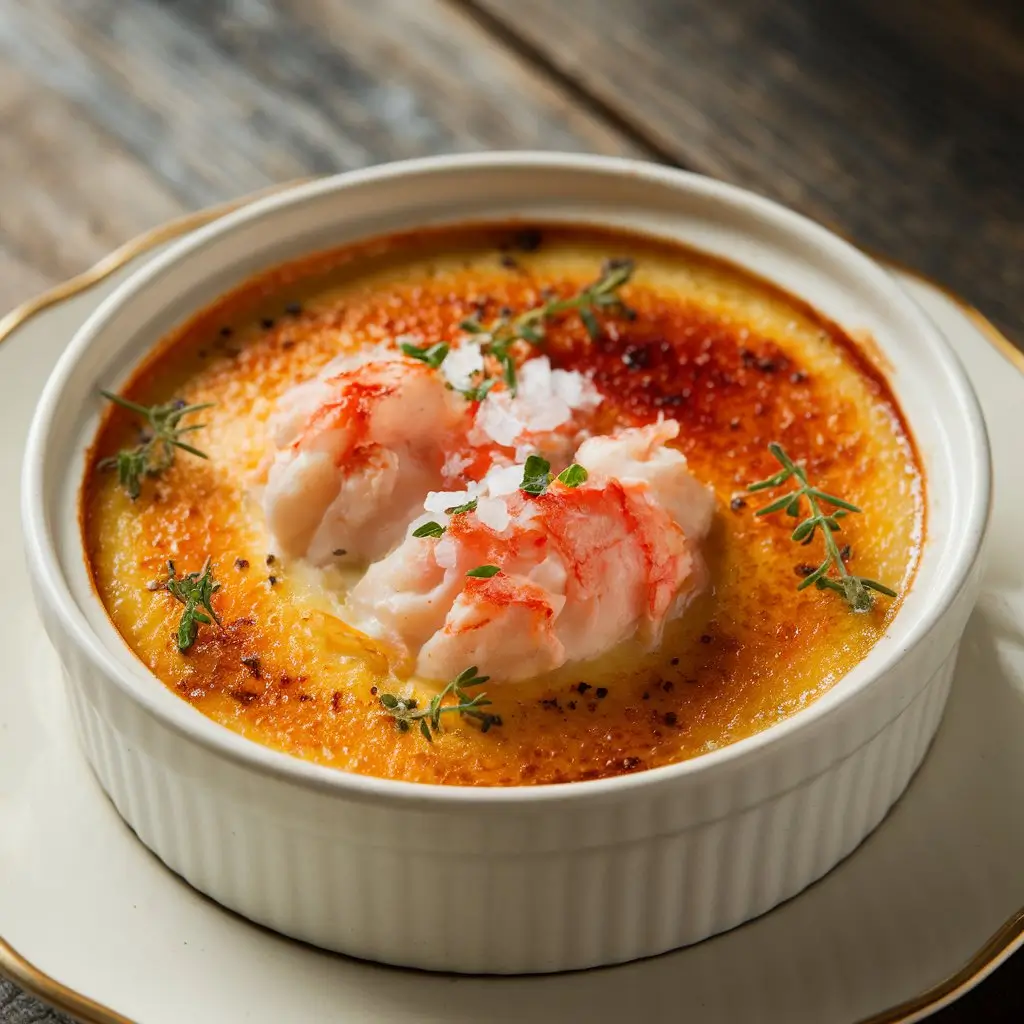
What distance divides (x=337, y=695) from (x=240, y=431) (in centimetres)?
55

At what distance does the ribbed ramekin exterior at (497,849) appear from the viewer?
1819mm

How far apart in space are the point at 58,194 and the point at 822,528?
2035 mm

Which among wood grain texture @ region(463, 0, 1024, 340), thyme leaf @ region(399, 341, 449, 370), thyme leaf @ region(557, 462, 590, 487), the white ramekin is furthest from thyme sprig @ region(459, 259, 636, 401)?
wood grain texture @ region(463, 0, 1024, 340)

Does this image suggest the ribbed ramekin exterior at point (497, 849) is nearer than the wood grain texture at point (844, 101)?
Yes

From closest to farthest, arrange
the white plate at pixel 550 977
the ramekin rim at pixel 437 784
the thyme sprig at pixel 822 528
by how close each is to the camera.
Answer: the ramekin rim at pixel 437 784, the white plate at pixel 550 977, the thyme sprig at pixel 822 528

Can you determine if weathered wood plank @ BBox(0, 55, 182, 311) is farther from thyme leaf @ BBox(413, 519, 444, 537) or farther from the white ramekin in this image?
thyme leaf @ BBox(413, 519, 444, 537)

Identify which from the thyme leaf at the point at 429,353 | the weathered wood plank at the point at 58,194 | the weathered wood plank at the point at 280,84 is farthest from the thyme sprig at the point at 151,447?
the weathered wood plank at the point at 280,84

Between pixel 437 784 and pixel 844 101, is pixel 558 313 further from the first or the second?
pixel 844 101

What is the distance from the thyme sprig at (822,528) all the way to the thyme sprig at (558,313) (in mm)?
450

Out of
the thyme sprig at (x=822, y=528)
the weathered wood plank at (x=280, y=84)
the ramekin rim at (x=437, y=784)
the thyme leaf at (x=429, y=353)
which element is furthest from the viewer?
the weathered wood plank at (x=280, y=84)

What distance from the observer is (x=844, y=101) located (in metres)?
3.81

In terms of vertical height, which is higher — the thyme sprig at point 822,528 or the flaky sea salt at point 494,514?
the thyme sprig at point 822,528

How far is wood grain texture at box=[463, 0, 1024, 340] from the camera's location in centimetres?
358

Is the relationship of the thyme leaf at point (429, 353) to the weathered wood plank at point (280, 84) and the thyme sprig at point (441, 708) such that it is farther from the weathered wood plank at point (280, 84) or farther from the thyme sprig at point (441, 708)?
the weathered wood plank at point (280, 84)
